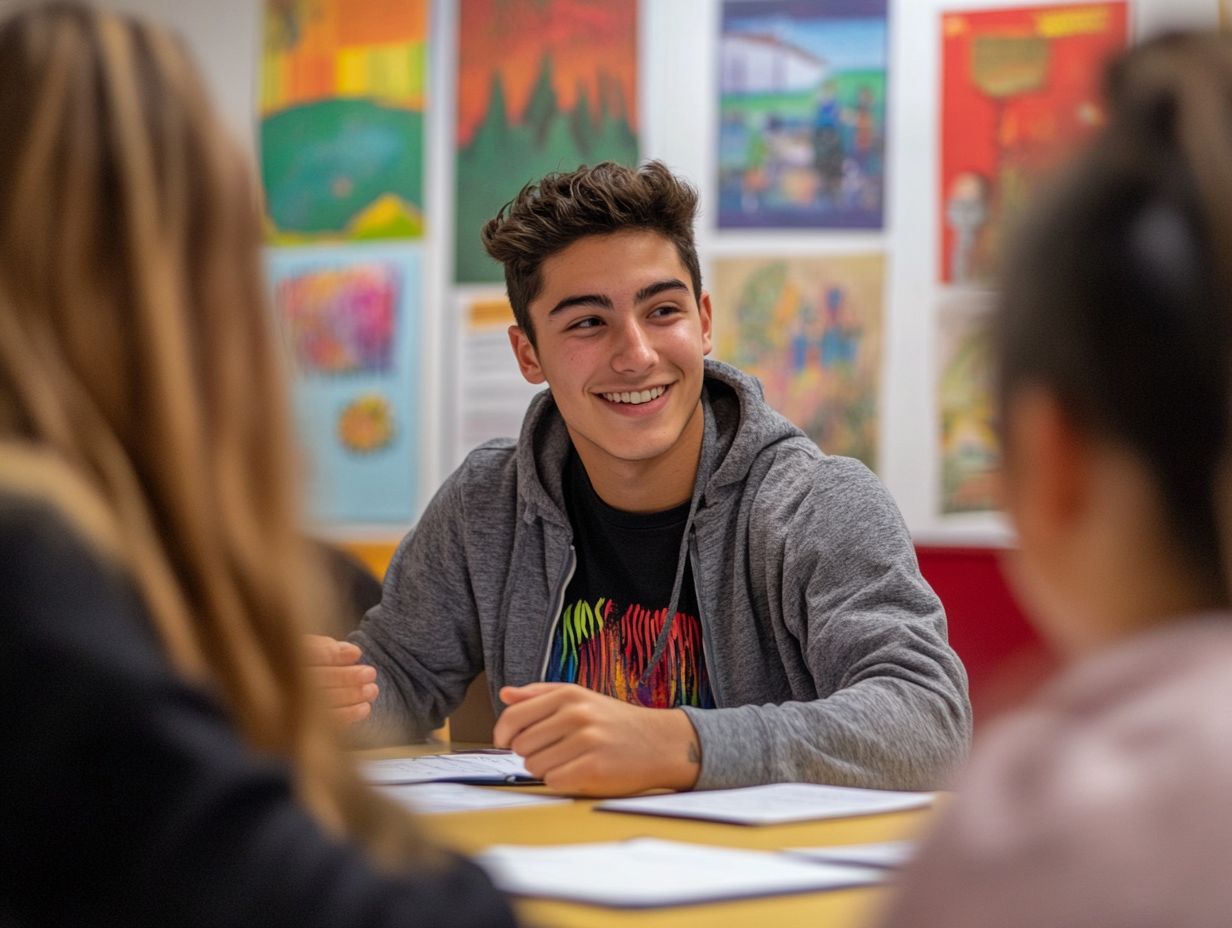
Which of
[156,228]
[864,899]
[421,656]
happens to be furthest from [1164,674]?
[421,656]

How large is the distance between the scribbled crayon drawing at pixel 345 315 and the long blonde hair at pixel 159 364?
2.84 metres

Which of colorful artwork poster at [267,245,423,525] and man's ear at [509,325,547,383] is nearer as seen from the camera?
man's ear at [509,325,547,383]

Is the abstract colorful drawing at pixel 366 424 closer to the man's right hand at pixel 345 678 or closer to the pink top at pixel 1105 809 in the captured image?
the man's right hand at pixel 345 678

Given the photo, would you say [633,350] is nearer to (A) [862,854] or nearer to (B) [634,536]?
(B) [634,536]

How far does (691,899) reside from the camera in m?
0.90

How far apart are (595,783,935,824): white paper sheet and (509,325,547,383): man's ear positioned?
3.39 feet

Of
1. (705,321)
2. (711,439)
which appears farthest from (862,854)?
(705,321)

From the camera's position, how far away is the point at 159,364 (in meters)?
0.77

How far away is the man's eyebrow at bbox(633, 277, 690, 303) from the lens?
2146 mm

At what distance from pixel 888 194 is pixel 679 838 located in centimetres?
220

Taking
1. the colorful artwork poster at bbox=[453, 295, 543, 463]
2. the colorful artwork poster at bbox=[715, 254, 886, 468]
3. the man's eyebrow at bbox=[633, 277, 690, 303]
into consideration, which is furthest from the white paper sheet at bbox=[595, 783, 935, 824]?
the colorful artwork poster at bbox=[453, 295, 543, 463]

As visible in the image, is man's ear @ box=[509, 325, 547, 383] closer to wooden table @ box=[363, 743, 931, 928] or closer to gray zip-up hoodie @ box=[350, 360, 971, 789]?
gray zip-up hoodie @ box=[350, 360, 971, 789]

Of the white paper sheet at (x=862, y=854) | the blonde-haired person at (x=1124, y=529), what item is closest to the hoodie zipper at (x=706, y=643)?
the white paper sheet at (x=862, y=854)

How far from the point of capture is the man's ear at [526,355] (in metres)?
2.35
